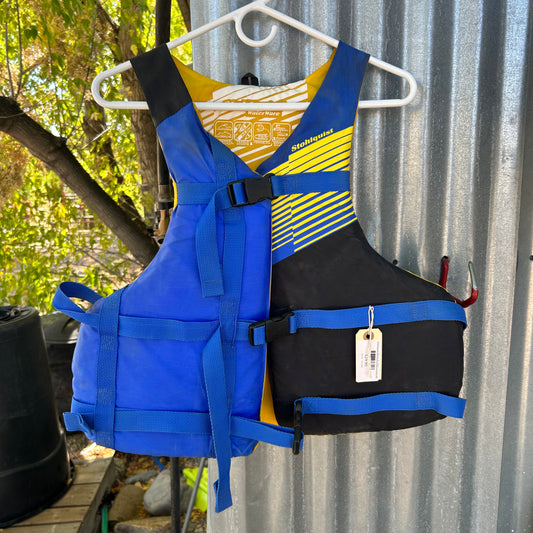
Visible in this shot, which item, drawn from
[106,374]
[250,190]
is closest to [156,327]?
[106,374]

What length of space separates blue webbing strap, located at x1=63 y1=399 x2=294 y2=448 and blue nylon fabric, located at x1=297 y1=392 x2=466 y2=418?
10cm

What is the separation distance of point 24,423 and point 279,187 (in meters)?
1.81

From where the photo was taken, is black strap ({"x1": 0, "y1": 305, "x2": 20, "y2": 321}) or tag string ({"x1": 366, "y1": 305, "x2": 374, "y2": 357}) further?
black strap ({"x1": 0, "y1": 305, "x2": 20, "y2": 321})

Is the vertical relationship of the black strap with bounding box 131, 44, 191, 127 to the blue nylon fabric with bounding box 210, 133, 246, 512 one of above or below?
above

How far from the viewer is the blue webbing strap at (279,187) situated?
1019 millimetres

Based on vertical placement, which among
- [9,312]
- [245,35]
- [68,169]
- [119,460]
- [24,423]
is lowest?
[119,460]

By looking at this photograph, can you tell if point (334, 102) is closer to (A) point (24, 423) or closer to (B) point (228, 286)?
(B) point (228, 286)

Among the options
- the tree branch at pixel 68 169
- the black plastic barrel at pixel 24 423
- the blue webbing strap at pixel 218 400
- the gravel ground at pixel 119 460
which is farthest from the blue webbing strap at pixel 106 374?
the gravel ground at pixel 119 460

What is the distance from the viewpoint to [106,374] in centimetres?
101

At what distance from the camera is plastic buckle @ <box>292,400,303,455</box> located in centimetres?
100

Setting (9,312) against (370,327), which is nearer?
(370,327)

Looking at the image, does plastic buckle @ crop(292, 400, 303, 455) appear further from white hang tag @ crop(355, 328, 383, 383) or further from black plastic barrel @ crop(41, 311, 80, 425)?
black plastic barrel @ crop(41, 311, 80, 425)

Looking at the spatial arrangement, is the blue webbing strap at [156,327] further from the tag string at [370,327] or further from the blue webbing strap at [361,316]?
the tag string at [370,327]

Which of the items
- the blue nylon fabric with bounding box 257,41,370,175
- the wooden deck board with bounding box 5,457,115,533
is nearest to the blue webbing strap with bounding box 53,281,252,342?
the blue nylon fabric with bounding box 257,41,370,175
